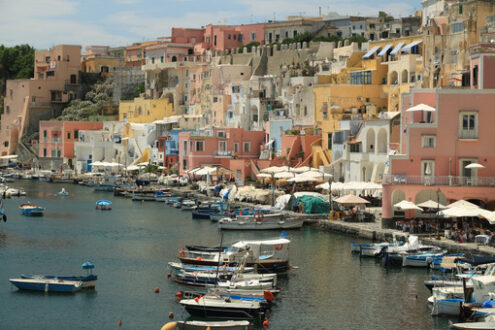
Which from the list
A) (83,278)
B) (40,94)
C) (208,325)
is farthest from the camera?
(40,94)

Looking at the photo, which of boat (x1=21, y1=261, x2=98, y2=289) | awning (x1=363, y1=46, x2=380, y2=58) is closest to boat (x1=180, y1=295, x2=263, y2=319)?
boat (x1=21, y1=261, x2=98, y2=289)

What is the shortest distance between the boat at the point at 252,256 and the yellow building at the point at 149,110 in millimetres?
57362

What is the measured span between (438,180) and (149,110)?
54.8m

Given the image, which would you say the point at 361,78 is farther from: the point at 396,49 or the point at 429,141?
the point at 429,141

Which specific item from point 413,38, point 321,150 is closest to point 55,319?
point 321,150

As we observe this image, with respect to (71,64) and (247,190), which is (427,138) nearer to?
(247,190)

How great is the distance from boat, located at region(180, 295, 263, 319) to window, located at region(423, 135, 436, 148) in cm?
1858

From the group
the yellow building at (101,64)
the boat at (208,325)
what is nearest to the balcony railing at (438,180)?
the boat at (208,325)

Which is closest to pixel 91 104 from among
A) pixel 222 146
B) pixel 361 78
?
pixel 222 146

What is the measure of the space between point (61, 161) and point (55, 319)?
69257 mm

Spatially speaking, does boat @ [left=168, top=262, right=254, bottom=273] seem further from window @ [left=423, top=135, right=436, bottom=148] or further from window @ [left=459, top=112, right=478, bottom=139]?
window @ [left=459, top=112, right=478, bottom=139]

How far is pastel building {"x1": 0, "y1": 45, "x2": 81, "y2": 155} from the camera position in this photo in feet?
351

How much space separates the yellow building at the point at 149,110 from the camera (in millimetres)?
94312

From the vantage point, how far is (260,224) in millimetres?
49188
